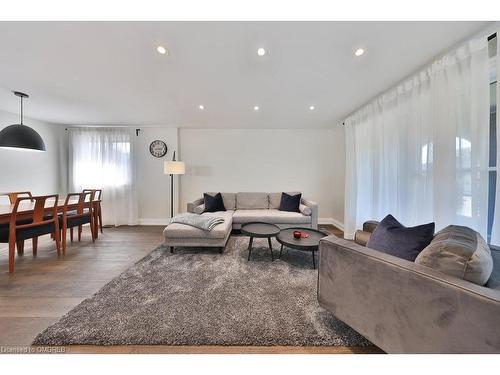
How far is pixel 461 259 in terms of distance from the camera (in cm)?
89

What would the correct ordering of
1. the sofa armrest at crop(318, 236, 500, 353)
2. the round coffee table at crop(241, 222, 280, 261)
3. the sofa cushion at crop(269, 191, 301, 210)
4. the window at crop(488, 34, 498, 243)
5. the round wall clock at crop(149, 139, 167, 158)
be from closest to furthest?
the sofa armrest at crop(318, 236, 500, 353)
the window at crop(488, 34, 498, 243)
the round coffee table at crop(241, 222, 280, 261)
the sofa cushion at crop(269, 191, 301, 210)
the round wall clock at crop(149, 139, 167, 158)

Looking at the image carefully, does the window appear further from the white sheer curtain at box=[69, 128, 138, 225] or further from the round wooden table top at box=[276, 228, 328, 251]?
the white sheer curtain at box=[69, 128, 138, 225]

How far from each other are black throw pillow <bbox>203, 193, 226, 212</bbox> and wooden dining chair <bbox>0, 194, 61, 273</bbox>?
2.24m

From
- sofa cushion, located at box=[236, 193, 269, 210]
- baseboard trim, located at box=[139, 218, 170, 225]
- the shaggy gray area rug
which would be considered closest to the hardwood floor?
the shaggy gray area rug

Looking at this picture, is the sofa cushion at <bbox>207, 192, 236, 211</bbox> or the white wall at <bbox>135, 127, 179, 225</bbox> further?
the white wall at <bbox>135, 127, 179, 225</bbox>

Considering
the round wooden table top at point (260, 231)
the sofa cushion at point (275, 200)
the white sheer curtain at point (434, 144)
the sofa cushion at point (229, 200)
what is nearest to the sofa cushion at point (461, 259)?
the white sheer curtain at point (434, 144)

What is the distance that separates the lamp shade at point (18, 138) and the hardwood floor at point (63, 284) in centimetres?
154

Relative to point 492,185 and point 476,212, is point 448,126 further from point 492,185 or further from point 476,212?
point 476,212

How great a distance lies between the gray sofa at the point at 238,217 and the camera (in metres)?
2.61

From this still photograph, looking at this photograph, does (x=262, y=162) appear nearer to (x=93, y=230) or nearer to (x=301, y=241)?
(x=301, y=241)

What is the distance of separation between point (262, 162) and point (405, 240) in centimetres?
356

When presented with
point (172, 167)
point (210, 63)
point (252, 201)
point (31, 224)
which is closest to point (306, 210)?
point (252, 201)

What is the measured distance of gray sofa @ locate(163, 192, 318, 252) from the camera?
2613 millimetres
